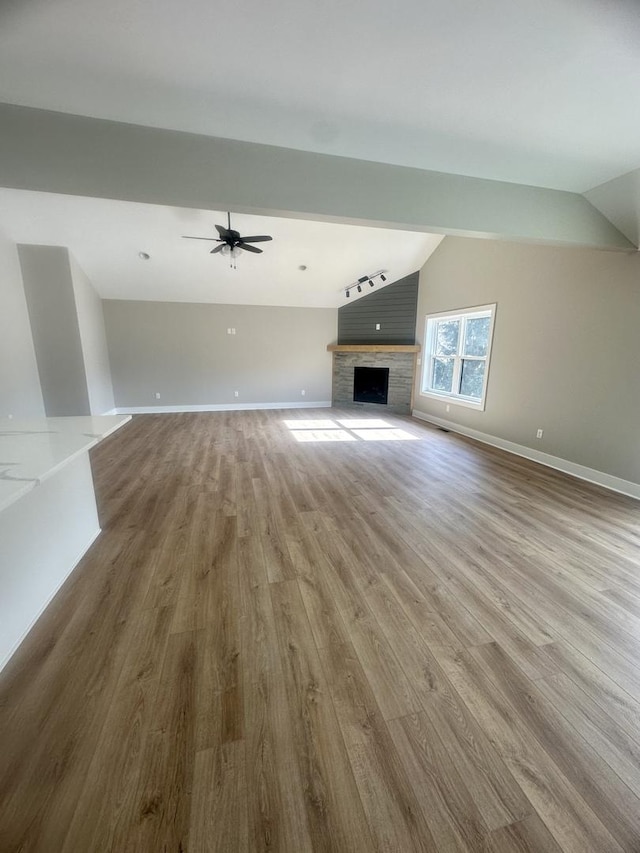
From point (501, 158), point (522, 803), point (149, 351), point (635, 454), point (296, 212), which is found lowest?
point (522, 803)

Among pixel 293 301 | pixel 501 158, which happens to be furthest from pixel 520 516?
pixel 293 301

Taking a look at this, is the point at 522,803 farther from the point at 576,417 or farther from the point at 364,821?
the point at 576,417

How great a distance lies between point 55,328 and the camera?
5.12 meters

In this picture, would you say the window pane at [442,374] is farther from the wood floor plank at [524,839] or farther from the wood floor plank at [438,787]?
the wood floor plank at [524,839]

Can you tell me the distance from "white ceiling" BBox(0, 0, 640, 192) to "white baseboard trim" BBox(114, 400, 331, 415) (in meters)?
5.64

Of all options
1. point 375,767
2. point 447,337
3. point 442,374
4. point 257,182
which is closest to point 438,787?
point 375,767

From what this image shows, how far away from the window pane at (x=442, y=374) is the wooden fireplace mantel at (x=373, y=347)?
1.78 feet

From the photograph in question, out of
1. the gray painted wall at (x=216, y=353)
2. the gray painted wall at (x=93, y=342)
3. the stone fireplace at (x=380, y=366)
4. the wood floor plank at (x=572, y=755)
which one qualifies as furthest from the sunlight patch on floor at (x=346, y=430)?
the wood floor plank at (x=572, y=755)

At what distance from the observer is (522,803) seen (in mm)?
982

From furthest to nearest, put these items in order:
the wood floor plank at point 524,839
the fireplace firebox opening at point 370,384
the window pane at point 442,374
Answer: the fireplace firebox opening at point 370,384 < the window pane at point 442,374 < the wood floor plank at point 524,839

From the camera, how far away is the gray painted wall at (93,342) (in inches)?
207

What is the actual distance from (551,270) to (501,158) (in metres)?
1.98

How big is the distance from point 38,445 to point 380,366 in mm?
6158

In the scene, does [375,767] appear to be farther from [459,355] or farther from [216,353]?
[216,353]
